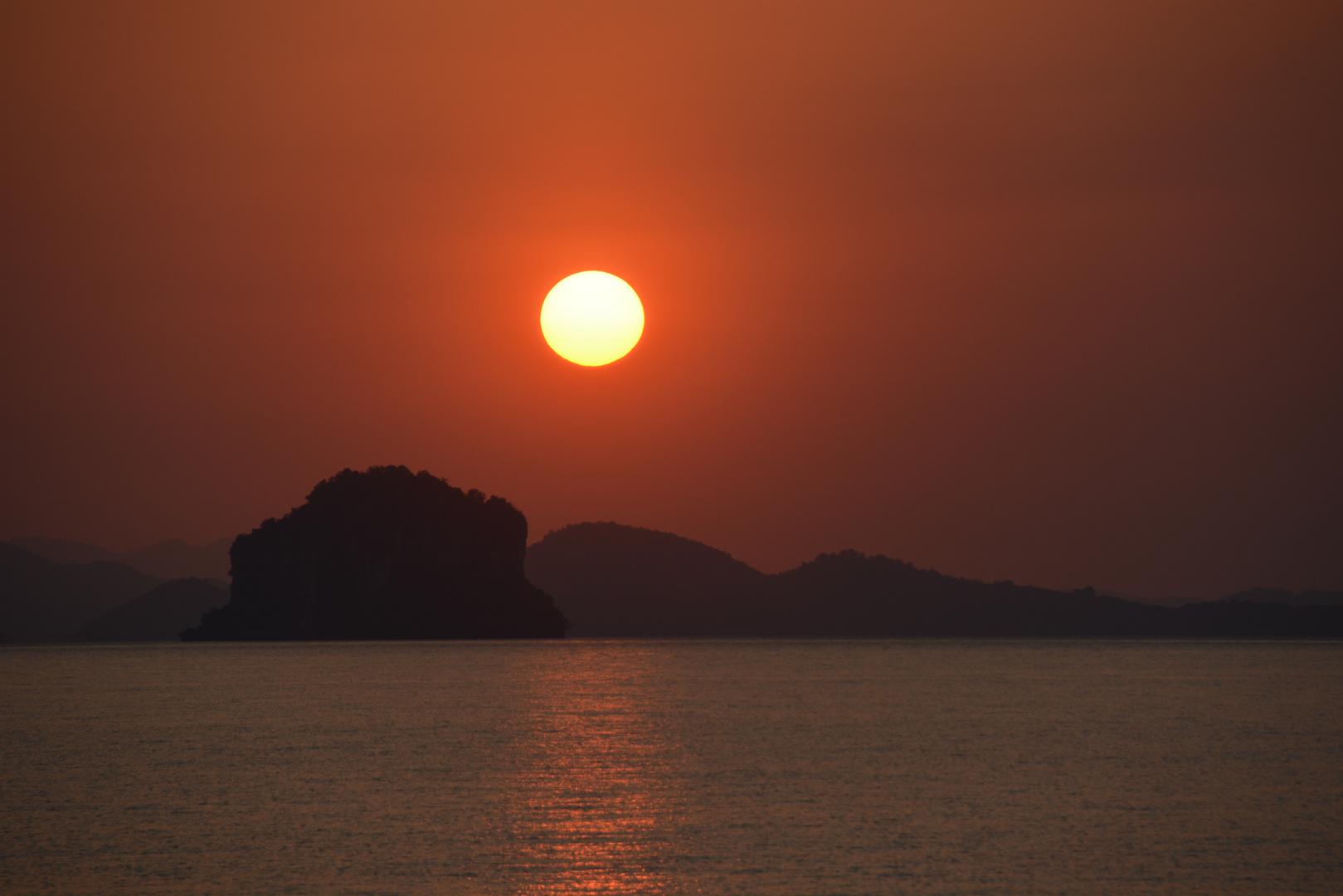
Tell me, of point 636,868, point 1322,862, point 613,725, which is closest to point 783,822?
point 636,868

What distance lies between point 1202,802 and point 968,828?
11.5 meters

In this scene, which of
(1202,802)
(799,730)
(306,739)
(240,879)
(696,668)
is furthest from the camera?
(696,668)

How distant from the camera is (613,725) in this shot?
78.1 meters

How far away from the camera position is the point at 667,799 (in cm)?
4391

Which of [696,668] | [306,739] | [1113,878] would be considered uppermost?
[696,668]

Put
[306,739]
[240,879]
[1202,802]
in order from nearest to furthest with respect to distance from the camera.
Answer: [240,879]
[1202,802]
[306,739]

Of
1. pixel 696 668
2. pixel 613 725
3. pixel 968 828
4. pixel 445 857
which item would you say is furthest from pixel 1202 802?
pixel 696 668

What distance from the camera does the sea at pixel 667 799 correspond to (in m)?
31.7

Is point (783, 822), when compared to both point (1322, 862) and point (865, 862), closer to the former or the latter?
point (865, 862)

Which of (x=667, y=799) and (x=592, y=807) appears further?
(x=667, y=799)

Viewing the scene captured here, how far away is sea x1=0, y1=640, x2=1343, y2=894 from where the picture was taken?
31.7 metres

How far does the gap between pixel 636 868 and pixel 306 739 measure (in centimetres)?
4098

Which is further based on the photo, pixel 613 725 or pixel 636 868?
pixel 613 725

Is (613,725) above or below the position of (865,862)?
above
